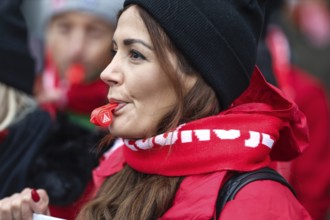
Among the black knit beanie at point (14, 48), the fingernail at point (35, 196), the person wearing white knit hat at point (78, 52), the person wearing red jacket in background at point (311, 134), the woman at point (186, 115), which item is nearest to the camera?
the woman at point (186, 115)

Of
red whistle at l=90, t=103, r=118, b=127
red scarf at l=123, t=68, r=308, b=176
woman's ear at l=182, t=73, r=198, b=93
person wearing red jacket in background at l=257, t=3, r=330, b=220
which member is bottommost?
person wearing red jacket in background at l=257, t=3, r=330, b=220

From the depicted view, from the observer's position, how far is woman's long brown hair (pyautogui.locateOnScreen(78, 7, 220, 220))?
7.87 ft

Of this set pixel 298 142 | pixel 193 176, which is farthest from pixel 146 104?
pixel 298 142

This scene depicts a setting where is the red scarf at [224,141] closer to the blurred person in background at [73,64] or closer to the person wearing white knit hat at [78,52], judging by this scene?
the blurred person in background at [73,64]

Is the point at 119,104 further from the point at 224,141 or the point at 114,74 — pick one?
the point at 224,141

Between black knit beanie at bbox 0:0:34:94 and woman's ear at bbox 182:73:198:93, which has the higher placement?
woman's ear at bbox 182:73:198:93

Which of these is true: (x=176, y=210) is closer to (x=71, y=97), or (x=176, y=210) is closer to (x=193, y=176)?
(x=193, y=176)

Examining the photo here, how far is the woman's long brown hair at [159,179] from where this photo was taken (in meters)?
2.40

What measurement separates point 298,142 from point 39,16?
12.0ft

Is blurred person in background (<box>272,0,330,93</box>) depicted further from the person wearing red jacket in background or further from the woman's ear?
the woman's ear

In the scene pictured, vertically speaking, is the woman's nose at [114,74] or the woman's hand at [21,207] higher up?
the woman's nose at [114,74]

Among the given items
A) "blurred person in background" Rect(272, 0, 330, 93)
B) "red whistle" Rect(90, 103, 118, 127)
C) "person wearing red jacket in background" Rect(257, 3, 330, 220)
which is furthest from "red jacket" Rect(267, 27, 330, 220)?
"red whistle" Rect(90, 103, 118, 127)

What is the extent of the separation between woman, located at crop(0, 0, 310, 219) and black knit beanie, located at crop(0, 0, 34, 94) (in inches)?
36.0

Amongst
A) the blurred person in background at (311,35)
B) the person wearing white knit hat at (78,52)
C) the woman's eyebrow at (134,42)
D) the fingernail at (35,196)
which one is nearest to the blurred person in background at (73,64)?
the person wearing white knit hat at (78,52)
